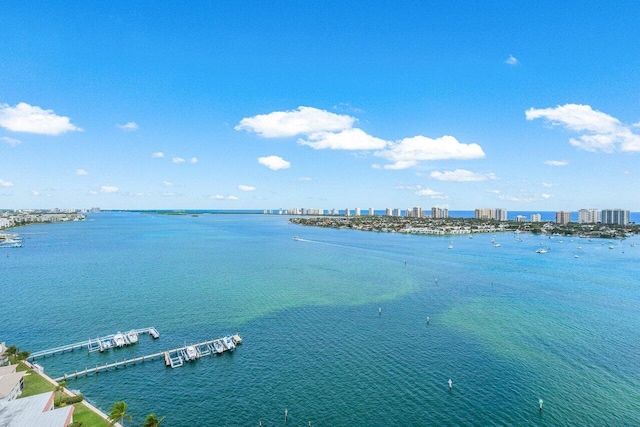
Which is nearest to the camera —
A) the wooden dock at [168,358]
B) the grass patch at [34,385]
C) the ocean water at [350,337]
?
the grass patch at [34,385]

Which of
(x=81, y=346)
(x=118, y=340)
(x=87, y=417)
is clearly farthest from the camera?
(x=118, y=340)

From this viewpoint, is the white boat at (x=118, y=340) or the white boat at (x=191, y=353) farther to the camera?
the white boat at (x=118, y=340)

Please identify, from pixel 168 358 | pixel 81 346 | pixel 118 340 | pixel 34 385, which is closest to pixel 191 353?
pixel 168 358

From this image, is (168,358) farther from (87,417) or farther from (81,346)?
(81,346)

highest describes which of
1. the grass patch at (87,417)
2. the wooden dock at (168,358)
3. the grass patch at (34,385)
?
the grass patch at (34,385)

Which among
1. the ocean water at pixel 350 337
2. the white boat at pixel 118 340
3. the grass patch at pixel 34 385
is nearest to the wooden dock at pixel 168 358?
the ocean water at pixel 350 337

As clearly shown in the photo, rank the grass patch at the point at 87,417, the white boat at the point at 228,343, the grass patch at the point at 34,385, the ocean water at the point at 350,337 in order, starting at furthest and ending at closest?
the white boat at the point at 228,343 < the ocean water at the point at 350,337 < the grass patch at the point at 34,385 < the grass patch at the point at 87,417

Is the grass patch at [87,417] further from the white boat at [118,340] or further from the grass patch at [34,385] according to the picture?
the white boat at [118,340]

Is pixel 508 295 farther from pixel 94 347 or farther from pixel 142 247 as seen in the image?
pixel 142 247
